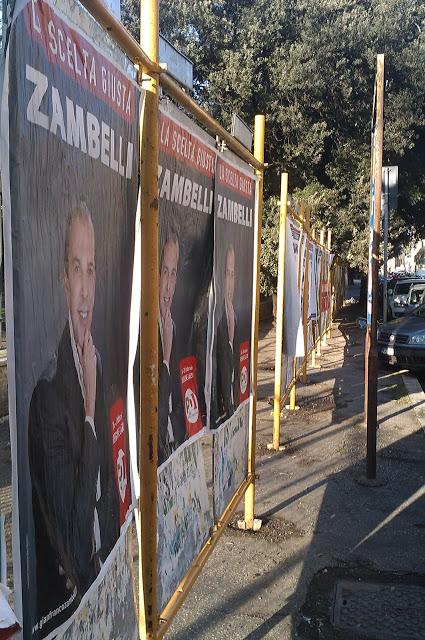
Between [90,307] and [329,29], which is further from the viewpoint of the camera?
[329,29]

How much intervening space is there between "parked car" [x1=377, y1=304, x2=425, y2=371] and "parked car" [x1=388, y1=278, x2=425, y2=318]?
8133mm

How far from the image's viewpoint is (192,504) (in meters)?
2.95

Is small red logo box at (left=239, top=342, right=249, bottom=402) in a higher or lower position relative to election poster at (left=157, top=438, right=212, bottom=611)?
higher

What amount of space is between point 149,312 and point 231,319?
58.1 inches

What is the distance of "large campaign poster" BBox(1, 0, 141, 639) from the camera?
1354 millimetres

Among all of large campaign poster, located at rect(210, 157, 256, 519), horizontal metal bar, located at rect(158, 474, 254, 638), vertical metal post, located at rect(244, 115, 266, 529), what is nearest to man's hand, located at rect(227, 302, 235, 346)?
large campaign poster, located at rect(210, 157, 256, 519)

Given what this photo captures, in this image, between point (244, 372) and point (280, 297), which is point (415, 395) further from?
point (244, 372)

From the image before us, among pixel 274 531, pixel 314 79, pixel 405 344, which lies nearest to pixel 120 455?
pixel 274 531

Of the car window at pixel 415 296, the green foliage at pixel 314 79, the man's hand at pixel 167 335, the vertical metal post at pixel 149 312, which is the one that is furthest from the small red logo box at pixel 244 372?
the car window at pixel 415 296

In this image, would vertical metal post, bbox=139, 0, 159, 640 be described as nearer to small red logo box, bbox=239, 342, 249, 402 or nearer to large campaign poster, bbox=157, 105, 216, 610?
large campaign poster, bbox=157, 105, 216, 610

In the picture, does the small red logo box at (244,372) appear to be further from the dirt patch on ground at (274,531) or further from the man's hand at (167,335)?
the man's hand at (167,335)

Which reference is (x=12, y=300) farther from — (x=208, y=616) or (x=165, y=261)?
(x=208, y=616)

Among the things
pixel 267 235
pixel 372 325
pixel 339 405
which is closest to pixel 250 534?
pixel 372 325

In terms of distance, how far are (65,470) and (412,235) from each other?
2347 cm
